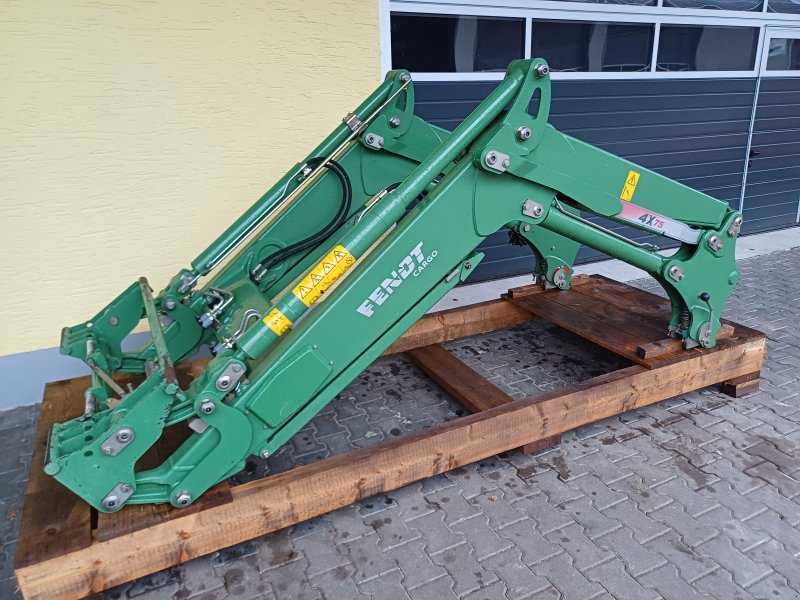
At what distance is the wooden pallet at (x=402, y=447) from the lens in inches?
78.5

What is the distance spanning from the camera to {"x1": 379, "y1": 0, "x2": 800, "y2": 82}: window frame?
14.3 ft

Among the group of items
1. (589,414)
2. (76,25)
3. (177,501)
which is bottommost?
(589,414)

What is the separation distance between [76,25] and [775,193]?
7.18m

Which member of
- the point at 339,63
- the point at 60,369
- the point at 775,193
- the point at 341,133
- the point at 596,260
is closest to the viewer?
the point at 341,133

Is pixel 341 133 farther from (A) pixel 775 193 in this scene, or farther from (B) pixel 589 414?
(A) pixel 775 193

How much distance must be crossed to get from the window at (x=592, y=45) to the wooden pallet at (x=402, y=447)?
94.9 inches

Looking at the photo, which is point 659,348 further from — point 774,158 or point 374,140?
point 774,158

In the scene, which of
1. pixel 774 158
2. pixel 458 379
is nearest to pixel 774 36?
pixel 774 158

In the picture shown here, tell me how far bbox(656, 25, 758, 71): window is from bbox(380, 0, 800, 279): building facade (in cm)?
1

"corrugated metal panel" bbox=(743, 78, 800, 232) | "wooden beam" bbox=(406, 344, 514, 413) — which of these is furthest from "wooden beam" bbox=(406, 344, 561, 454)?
"corrugated metal panel" bbox=(743, 78, 800, 232)

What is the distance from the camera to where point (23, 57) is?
3.22m

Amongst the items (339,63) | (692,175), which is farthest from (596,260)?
(339,63)

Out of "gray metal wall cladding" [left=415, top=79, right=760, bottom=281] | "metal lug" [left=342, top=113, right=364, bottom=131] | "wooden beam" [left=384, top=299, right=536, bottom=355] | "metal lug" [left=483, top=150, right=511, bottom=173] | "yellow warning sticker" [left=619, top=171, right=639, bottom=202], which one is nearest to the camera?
"metal lug" [left=483, top=150, right=511, bottom=173]

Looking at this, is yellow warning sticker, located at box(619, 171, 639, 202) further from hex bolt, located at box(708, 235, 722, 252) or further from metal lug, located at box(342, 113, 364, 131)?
metal lug, located at box(342, 113, 364, 131)
